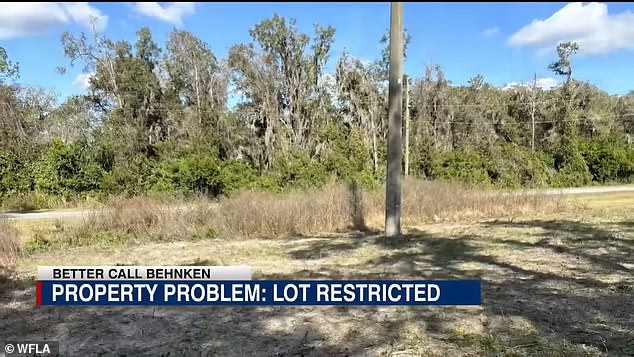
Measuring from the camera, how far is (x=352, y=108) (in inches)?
1018

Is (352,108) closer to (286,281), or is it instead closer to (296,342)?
(286,281)

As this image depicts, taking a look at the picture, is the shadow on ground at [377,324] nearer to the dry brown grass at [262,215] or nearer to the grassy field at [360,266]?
the grassy field at [360,266]

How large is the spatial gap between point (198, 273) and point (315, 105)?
2160 centimetres

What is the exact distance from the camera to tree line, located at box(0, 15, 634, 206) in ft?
70.9

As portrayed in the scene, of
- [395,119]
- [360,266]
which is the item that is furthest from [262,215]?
[360,266]

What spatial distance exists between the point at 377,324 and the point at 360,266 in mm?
2759

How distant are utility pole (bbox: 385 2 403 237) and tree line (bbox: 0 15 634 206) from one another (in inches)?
359

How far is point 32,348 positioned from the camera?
13.1 ft

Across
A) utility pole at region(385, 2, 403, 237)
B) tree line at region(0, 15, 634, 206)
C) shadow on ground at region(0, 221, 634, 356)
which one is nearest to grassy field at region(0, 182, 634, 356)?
shadow on ground at region(0, 221, 634, 356)

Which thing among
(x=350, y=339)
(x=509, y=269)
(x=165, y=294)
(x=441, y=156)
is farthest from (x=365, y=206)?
(x=441, y=156)

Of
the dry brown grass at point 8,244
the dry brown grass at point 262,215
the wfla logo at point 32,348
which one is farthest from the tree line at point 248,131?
the wfla logo at point 32,348

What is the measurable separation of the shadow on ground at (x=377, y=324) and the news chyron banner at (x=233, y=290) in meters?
0.22

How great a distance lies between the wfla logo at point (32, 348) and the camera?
388 cm

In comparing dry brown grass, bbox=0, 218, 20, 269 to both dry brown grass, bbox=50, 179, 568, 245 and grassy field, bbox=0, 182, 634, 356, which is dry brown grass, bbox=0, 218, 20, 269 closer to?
grassy field, bbox=0, 182, 634, 356
